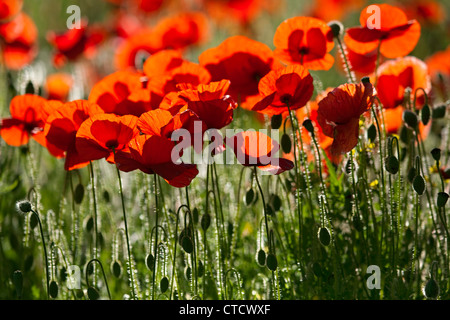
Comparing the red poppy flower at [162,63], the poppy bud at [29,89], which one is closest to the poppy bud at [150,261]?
the red poppy flower at [162,63]

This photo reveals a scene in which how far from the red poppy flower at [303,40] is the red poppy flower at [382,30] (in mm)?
78

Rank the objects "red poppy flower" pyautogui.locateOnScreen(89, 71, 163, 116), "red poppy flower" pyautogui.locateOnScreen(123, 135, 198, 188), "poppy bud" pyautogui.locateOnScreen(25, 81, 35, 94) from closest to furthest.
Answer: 1. "red poppy flower" pyautogui.locateOnScreen(123, 135, 198, 188)
2. "red poppy flower" pyautogui.locateOnScreen(89, 71, 163, 116)
3. "poppy bud" pyautogui.locateOnScreen(25, 81, 35, 94)

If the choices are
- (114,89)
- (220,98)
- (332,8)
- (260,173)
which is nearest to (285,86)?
(220,98)

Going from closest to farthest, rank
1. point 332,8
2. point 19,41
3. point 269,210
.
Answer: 1. point 269,210
2. point 19,41
3. point 332,8

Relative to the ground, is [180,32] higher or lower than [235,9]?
lower

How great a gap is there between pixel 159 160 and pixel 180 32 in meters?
1.59

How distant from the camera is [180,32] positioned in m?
2.67

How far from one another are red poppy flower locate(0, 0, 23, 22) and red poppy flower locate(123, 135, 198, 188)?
1.45m

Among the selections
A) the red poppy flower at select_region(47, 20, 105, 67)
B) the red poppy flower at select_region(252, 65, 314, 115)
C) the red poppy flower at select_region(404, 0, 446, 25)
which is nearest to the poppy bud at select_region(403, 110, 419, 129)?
the red poppy flower at select_region(252, 65, 314, 115)

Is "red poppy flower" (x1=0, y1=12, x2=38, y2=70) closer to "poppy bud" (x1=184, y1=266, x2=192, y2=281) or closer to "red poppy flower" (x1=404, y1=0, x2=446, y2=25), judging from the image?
"poppy bud" (x1=184, y1=266, x2=192, y2=281)

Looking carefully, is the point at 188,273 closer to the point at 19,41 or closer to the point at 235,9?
the point at 19,41

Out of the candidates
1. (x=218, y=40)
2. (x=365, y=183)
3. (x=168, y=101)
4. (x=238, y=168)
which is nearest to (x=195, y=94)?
(x=168, y=101)

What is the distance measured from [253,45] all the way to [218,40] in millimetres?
2898

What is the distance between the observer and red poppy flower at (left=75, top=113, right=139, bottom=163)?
3.93 ft
